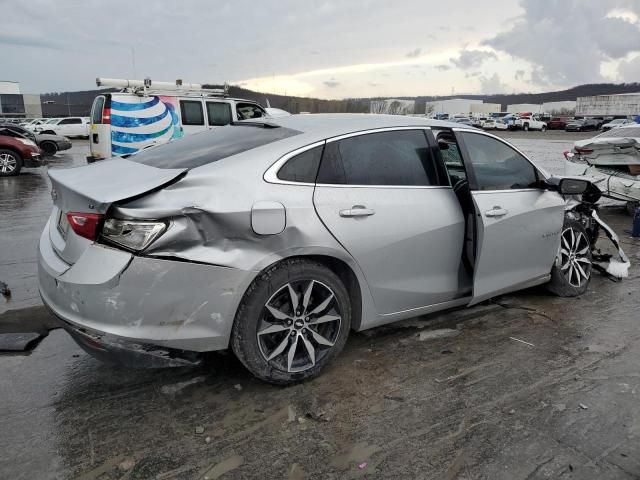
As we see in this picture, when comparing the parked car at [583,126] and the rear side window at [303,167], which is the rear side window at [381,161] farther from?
the parked car at [583,126]

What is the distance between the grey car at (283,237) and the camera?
Result: 2.66 metres

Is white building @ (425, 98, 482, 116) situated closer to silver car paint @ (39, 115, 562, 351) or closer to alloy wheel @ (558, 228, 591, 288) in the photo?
alloy wheel @ (558, 228, 591, 288)

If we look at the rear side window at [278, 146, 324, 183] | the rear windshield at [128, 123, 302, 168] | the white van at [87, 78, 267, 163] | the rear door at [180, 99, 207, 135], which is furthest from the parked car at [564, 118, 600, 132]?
the rear side window at [278, 146, 324, 183]

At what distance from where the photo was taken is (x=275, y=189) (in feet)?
9.67

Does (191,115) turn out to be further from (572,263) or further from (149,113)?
(572,263)

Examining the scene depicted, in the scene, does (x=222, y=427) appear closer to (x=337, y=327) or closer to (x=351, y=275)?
(x=337, y=327)

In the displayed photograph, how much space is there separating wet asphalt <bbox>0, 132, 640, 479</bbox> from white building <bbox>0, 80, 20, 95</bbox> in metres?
74.6

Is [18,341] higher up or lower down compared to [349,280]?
lower down

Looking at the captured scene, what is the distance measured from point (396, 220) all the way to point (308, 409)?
1297 mm

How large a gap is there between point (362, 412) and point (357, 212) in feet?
3.88

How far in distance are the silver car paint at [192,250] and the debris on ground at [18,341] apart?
0.85 metres

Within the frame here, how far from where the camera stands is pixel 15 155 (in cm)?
1347

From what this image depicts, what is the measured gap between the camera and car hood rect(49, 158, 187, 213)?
2.70 meters

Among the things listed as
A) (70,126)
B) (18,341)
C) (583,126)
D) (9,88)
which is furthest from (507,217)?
(9,88)
